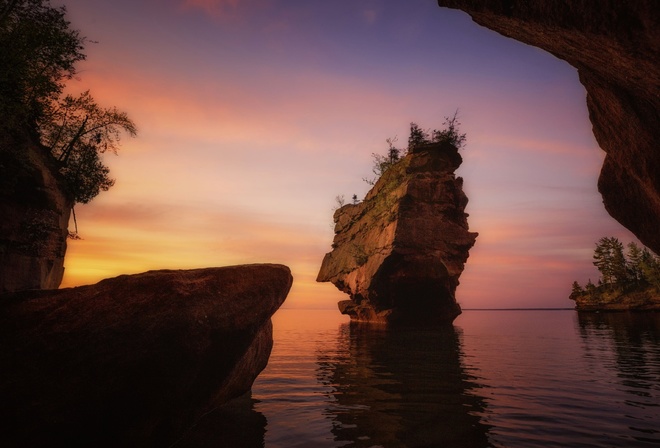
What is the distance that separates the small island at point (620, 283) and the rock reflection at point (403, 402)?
8486cm

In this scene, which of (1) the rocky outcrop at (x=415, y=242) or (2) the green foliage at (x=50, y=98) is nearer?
(2) the green foliage at (x=50, y=98)

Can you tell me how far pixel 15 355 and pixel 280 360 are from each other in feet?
45.1

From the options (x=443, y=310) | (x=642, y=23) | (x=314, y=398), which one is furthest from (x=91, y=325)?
(x=443, y=310)

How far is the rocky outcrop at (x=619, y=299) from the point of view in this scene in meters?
71.2

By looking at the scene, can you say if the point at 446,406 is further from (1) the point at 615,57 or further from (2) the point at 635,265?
(2) the point at 635,265

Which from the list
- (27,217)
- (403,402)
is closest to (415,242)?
(403,402)

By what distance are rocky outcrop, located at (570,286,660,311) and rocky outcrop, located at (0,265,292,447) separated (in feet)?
314

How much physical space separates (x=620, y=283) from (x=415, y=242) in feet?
262

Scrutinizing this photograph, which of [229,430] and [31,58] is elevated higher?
[31,58]

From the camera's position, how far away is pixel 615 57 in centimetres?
496

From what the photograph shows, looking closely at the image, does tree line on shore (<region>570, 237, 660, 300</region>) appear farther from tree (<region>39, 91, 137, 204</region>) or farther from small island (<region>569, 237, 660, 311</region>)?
tree (<region>39, 91, 137, 204</region>)

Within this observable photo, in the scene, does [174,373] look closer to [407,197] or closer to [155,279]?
[155,279]

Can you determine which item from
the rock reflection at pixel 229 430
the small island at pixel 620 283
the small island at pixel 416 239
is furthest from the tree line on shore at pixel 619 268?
the rock reflection at pixel 229 430

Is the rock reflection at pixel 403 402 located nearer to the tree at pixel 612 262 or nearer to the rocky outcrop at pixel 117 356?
the rocky outcrop at pixel 117 356
